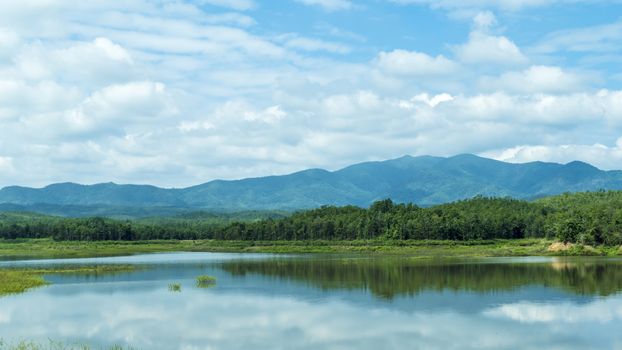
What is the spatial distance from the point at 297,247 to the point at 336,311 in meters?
91.8

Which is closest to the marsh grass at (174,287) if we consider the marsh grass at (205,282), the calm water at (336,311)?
the calm water at (336,311)

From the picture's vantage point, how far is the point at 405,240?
13012 cm

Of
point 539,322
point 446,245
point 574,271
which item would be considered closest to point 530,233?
point 446,245

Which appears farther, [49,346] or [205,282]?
[205,282]

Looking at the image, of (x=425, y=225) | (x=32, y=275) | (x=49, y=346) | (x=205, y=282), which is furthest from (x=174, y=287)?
(x=425, y=225)

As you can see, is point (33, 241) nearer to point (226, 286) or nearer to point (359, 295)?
point (226, 286)

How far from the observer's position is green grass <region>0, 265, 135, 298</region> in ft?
177

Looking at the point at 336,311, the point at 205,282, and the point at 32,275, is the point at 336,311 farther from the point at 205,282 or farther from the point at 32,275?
the point at 32,275

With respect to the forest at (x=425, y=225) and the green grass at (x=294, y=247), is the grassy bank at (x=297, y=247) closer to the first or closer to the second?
the green grass at (x=294, y=247)

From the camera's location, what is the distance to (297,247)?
132 m

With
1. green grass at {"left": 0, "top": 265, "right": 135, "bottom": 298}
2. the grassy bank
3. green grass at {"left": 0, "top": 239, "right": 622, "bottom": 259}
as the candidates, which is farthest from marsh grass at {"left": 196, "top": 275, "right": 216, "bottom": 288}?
the grassy bank

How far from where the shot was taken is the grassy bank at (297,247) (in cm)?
10462

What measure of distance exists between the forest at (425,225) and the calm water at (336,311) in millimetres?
43651

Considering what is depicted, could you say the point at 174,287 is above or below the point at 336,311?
above
